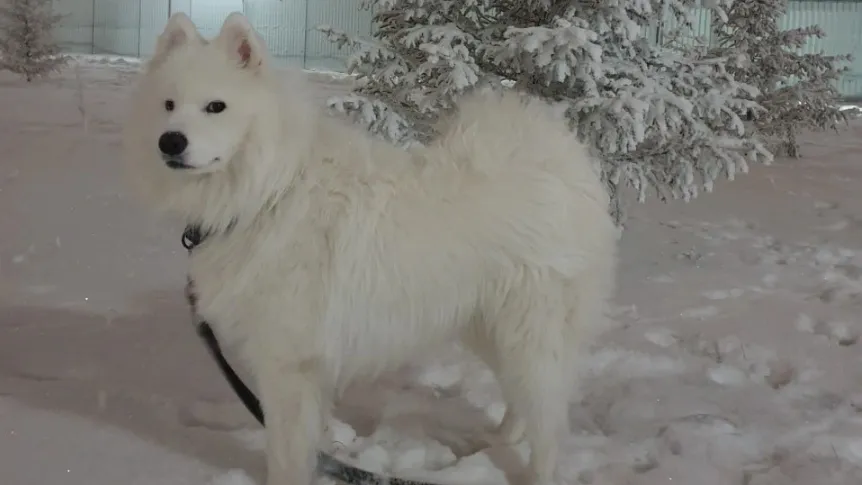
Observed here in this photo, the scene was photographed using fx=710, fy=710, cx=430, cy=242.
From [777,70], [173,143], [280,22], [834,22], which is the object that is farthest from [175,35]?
[834,22]

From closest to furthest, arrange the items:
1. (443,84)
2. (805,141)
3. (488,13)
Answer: (443,84) < (488,13) < (805,141)

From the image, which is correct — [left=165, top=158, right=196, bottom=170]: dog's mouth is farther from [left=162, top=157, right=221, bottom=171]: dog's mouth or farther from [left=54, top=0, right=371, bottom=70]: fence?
[left=54, top=0, right=371, bottom=70]: fence

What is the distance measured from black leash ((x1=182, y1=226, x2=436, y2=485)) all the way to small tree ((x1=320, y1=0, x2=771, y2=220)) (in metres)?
1.82

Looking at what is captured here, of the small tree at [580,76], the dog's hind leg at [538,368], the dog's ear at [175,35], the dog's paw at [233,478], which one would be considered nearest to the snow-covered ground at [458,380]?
the dog's paw at [233,478]

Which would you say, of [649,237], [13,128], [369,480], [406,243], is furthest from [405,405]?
[13,128]

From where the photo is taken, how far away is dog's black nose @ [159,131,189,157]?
6.50 ft

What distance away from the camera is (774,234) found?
6.00m

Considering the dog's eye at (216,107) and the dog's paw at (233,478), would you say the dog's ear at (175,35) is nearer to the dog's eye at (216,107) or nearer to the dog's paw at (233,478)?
the dog's eye at (216,107)

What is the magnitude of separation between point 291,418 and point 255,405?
0.21m

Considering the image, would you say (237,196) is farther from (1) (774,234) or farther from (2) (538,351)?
(1) (774,234)

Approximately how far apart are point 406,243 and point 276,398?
0.64 m

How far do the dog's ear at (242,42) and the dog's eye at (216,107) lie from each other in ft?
0.57

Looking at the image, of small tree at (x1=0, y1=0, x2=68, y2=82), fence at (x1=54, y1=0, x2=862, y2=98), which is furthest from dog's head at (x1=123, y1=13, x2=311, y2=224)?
fence at (x1=54, y1=0, x2=862, y2=98)

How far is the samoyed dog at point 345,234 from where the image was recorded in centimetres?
216
